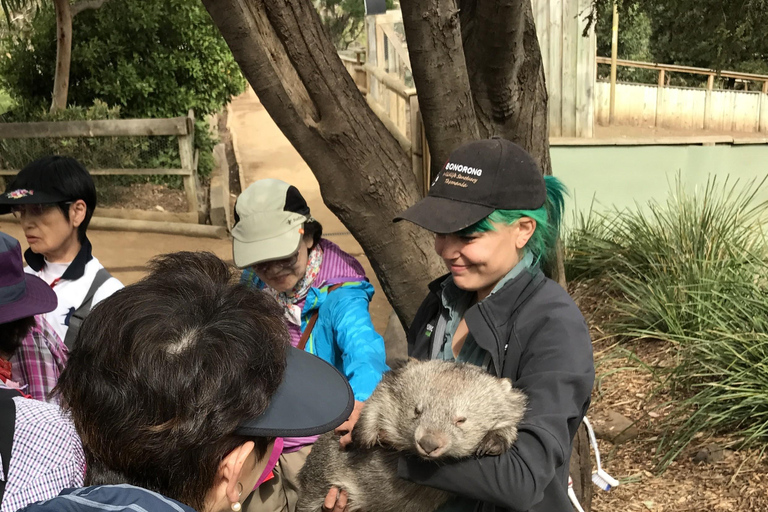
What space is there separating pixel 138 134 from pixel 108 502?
992cm

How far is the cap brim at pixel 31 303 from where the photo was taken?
2.32 metres

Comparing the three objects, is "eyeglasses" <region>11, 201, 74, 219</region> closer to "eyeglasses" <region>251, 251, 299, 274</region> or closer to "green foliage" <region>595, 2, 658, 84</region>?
"eyeglasses" <region>251, 251, 299, 274</region>

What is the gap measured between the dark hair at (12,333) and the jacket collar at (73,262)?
84 cm

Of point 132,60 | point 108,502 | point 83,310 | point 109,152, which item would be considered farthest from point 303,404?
point 132,60

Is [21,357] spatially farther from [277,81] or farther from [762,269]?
[762,269]

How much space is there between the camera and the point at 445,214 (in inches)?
83.4

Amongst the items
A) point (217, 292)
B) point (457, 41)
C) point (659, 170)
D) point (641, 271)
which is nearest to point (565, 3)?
point (659, 170)

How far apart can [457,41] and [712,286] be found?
145 inches

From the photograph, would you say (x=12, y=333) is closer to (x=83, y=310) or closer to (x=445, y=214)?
(x=83, y=310)

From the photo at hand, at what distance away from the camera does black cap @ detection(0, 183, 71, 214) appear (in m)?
3.26

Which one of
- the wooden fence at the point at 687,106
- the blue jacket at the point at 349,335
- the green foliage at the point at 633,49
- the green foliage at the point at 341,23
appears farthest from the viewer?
the green foliage at the point at 341,23

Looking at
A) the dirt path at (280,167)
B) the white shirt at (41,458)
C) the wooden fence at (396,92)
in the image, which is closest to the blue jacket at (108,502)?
the white shirt at (41,458)

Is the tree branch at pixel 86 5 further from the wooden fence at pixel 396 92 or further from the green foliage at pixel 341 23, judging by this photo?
the green foliage at pixel 341 23

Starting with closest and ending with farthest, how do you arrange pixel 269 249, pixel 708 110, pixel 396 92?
pixel 269 249 → pixel 396 92 → pixel 708 110
